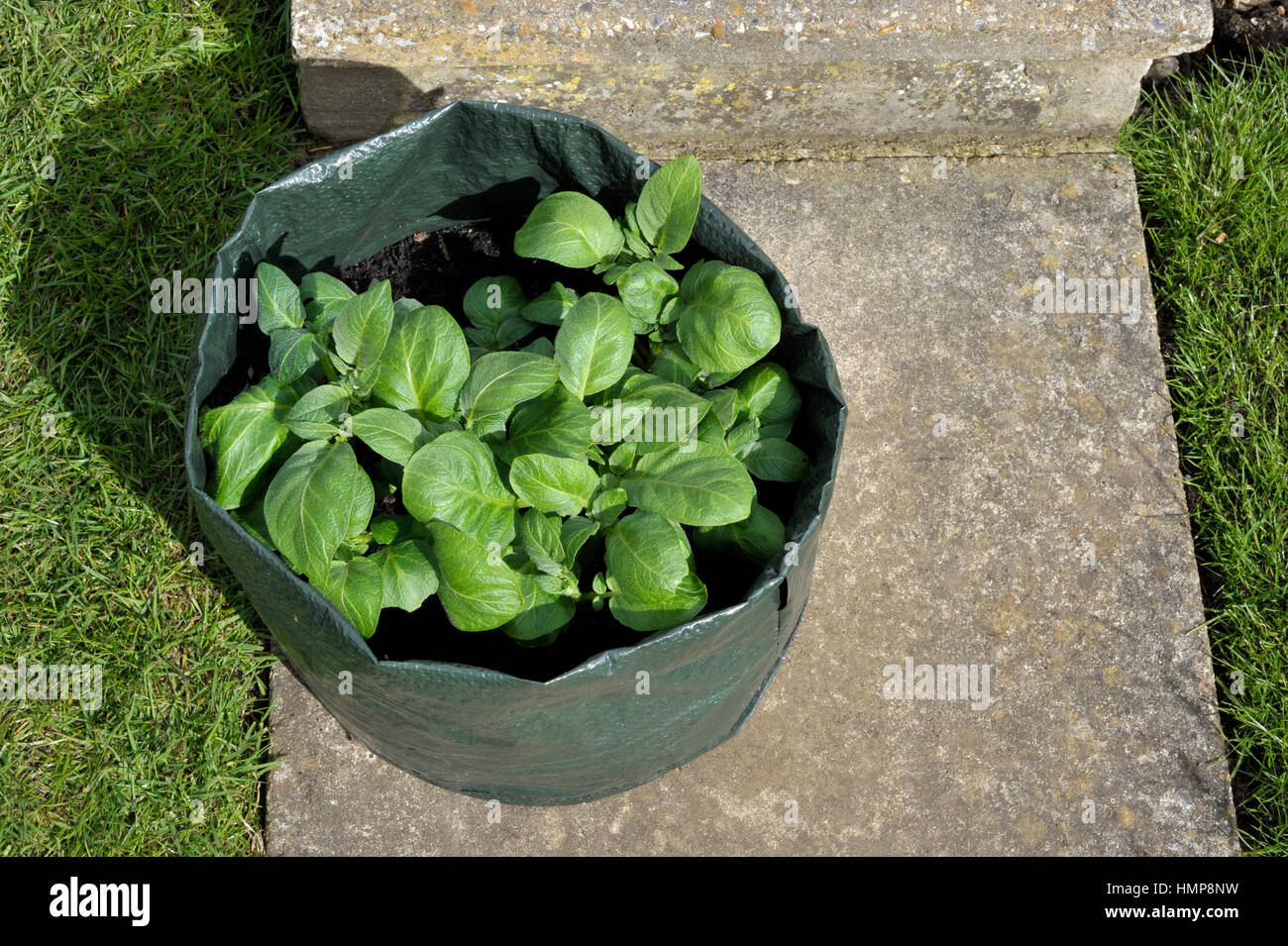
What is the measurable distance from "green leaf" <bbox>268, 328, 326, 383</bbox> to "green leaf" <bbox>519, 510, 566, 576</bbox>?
371 mm

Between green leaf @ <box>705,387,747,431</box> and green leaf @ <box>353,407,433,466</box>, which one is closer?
green leaf @ <box>353,407,433,466</box>

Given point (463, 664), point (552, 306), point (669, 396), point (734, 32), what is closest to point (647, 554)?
point (669, 396)

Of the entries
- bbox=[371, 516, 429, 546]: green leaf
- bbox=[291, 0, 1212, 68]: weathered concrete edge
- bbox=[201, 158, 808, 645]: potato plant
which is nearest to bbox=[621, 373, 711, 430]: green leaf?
bbox=[201, 158, 808, 645]: potato plant

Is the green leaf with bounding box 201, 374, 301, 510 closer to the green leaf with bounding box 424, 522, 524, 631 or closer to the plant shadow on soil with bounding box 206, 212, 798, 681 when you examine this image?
the plant shadow on soil with bounding box 206, 212, 798, 681

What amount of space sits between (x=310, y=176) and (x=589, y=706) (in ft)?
2.84

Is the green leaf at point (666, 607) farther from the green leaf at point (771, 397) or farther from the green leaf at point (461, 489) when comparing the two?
the green leaf at point (771, 397)

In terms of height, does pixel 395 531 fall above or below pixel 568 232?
below

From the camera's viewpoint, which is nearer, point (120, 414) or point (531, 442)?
point (531, 442)

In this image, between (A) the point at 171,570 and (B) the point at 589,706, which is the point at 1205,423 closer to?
(B) the point at 589,706

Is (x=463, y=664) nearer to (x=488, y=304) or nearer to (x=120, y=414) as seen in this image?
(x=488, y=304)

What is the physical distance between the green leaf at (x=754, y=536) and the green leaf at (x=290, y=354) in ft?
1.98

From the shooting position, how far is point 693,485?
5.37ft

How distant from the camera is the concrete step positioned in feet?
7.47

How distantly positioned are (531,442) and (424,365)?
Result: 0.58 ft
